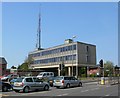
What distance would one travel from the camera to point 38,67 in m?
128

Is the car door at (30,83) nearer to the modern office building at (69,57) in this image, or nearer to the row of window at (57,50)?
the modern office building at (69,57)

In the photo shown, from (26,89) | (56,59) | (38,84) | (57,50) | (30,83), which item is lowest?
(26,89)

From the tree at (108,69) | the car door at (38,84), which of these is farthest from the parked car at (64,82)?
the tree at (108,69)

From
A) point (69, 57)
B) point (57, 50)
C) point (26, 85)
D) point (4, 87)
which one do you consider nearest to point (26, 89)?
point (26, 85)

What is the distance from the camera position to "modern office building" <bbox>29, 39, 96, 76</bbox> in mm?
103188

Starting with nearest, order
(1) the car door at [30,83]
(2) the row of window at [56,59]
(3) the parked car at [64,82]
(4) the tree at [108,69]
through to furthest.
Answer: (1) the car door at [30,83] → (3) the parked car at [64,82] → (4) the tree at [108,69] → (2) the row of window at [56,59]

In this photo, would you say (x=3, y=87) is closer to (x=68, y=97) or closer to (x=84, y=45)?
(x=68, y=97)

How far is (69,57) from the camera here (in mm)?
105750

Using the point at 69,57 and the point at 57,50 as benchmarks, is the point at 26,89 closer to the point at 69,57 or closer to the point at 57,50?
the point at 69,57

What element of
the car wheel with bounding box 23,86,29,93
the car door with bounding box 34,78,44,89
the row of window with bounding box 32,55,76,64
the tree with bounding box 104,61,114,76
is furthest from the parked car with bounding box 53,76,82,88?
the row of window with bounding box 32,55,76,64

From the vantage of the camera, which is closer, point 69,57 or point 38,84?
point 38,84

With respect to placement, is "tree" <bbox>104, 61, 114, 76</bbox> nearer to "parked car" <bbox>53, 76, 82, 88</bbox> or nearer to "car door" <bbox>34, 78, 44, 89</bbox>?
"parked car" <bbox>53, 76, 82, 88</bbox>

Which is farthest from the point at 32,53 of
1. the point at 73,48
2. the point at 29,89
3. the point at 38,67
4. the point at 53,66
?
the point at 29,89

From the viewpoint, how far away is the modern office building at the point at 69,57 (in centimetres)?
10319
